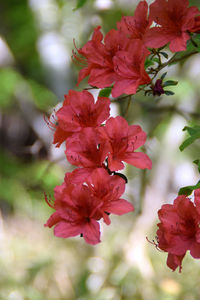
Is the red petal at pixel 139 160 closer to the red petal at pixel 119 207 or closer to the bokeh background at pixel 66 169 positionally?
the red petal at pixel 119 207

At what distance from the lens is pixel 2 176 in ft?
9.98

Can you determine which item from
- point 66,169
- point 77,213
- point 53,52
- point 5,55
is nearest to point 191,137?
point 77,213

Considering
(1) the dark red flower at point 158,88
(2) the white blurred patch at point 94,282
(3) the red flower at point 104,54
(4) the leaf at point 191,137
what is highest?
(3) the red flower at point 104,54

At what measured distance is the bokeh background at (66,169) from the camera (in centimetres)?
191

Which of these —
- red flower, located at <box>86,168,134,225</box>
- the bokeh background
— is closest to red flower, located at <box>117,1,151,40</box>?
red flower, located at <box>86,168,134,225</box>

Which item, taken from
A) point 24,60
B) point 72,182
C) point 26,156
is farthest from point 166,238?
point 26,156

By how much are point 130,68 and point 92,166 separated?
13 centimetres

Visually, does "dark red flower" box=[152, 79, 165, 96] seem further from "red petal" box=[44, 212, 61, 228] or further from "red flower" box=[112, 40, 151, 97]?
"red petal" box=[44, 212, 61, 228]

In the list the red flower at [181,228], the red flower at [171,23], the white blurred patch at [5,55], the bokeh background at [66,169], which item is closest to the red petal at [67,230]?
the red flower at [181,228]

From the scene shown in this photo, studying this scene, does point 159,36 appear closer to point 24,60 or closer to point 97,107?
point 97,107

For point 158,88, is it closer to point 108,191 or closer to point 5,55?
point 108,191

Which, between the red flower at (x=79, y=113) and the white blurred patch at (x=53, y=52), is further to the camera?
the white blurred patch at (x=53, y=52)

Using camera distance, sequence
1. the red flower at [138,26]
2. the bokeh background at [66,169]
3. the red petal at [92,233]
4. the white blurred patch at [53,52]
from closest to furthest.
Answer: the red petal at [92,233] < the red flower at [138,26] < the bokeh background at [66,169] < the white blurred patch at [53,52]

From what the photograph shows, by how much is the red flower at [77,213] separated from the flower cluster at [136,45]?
0.13m
